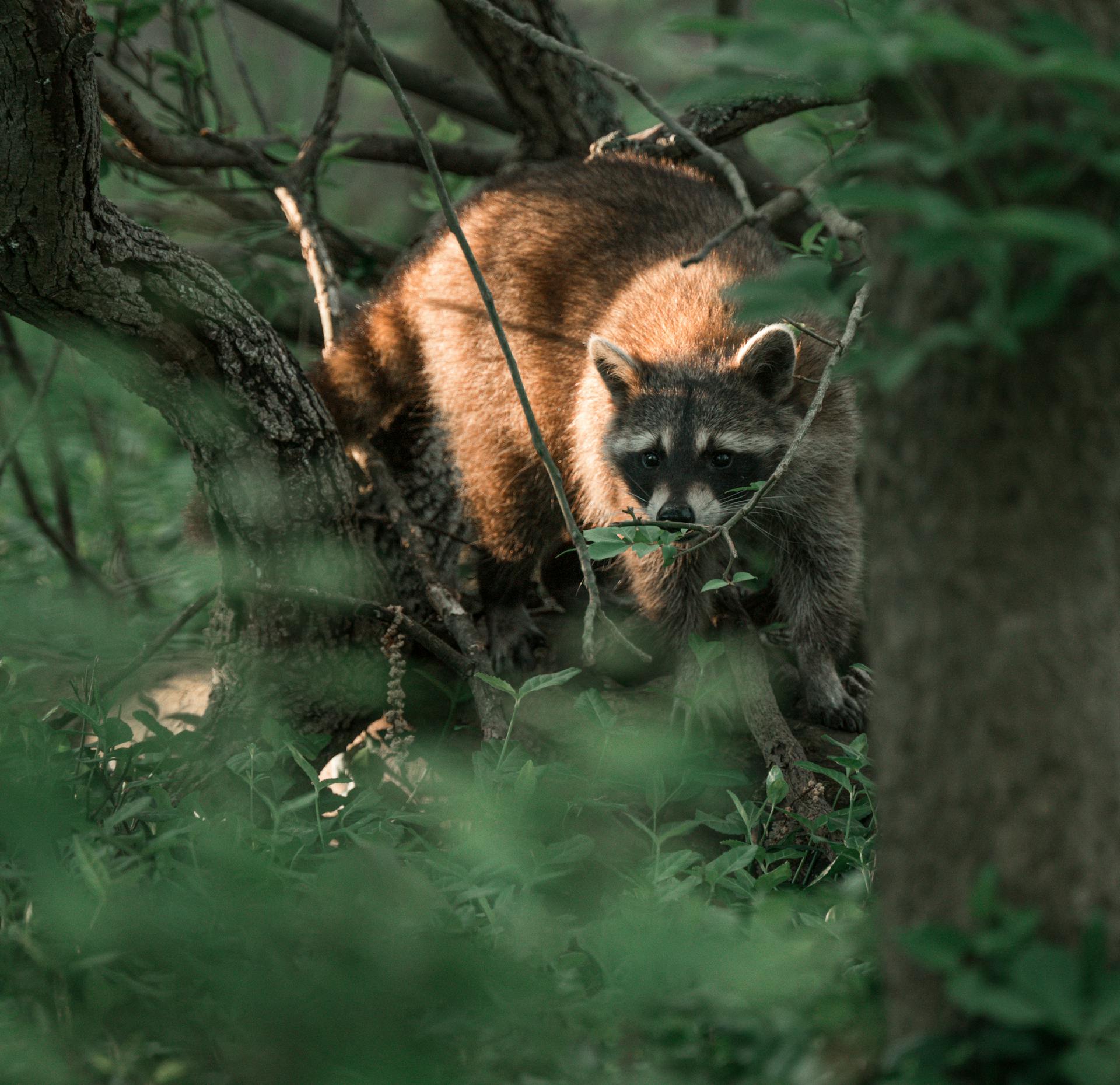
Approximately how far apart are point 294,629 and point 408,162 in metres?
2.71

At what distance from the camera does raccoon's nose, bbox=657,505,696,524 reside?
3.49 m

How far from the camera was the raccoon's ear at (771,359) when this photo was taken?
3590mm

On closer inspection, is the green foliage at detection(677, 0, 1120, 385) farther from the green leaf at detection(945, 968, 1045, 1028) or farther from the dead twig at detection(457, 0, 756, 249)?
the dead twig at detection(457, 0, 756, 249)

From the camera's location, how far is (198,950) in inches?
73.3

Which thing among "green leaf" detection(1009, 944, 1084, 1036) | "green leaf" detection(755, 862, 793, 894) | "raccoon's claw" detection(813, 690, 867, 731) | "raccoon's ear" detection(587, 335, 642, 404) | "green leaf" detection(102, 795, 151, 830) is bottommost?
"raccoon's claw" detection(813, 690, 867, 731)

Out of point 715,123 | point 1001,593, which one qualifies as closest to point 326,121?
point 715,123

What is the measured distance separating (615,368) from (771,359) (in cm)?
52

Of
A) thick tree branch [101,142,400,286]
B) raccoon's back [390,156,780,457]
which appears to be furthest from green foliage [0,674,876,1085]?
thick tree branch [101,142,400,286]

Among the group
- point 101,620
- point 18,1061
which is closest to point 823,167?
point 101,620

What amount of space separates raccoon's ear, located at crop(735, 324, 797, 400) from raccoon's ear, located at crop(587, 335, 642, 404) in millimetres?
350

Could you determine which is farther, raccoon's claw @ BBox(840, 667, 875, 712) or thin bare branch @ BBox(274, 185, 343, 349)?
thin bare branch @ BBox(274, 185, 343, 349)

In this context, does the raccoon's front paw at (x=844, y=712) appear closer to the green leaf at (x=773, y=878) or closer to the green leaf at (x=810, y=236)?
the green leaf at (x=773, y=878)

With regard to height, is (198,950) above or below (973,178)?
below

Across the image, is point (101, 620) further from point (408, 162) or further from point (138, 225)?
point (408, 162)
